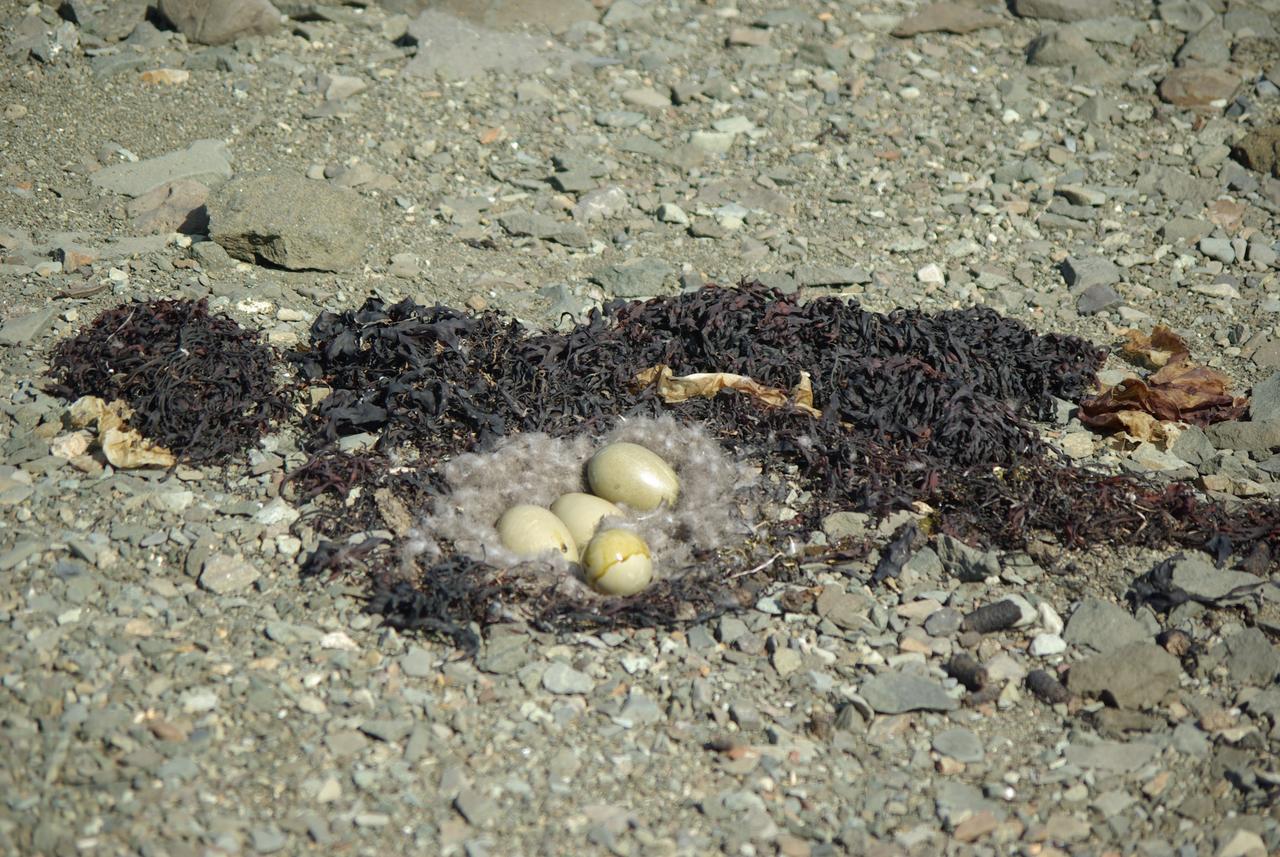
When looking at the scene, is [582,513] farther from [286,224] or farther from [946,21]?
[946,21]

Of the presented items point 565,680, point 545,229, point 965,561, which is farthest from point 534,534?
point 545,229

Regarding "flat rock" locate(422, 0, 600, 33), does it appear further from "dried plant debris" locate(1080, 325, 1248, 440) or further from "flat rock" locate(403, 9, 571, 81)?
"dried plant debris" locate(1080, 325, 1248, 440)

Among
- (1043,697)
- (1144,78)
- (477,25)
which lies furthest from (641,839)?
(1144,78)

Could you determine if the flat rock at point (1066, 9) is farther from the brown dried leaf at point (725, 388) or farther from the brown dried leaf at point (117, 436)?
the brown dried leaf at point (117, 436)

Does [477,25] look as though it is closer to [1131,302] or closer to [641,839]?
[1131,302]

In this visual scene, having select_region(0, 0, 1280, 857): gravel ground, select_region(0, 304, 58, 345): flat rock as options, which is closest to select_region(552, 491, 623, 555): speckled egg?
select_region(0, 0, 1280, 857): gravel ground

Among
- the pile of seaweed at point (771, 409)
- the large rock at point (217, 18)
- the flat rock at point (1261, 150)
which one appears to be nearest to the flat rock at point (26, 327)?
the pile of seaweed at point (771, 409)
